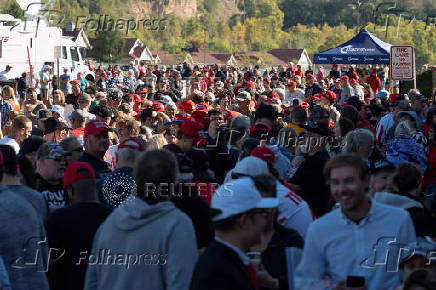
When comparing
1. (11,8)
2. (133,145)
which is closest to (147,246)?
(133,145)

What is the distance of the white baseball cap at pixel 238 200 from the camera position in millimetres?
3393

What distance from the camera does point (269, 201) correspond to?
11.7 feet

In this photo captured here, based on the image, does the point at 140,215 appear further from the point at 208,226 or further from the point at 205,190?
the point at 205,190

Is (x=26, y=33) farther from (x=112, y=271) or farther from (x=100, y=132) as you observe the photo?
(x=112, y=271)

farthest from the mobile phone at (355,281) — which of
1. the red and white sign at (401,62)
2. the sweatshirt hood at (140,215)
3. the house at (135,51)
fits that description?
the house at (135,51)

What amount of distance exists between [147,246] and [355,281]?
1097 millimetres

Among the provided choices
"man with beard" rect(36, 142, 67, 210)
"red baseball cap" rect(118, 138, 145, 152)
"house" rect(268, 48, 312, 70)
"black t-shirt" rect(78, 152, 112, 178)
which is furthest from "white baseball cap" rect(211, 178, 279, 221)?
"house" rect(268, 48, 312, 70)

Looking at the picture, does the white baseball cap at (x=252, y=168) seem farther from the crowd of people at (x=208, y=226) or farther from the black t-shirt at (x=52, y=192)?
the black t-shirt at (x=52, y=192)

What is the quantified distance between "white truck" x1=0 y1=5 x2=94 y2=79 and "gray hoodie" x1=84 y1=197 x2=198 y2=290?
2592 centimetres

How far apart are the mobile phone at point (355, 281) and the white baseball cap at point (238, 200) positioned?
0.56 metres

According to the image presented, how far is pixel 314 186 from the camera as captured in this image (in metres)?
6.45

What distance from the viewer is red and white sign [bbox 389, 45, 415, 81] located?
14.7 m

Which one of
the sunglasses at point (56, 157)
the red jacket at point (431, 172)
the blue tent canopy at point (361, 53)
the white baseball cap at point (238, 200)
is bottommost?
the red jacket at point (431, 172)

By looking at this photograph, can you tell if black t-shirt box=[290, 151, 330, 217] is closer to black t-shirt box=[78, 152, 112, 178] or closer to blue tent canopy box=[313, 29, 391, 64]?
black t-shirt box=[78, 152, 112, 178]
